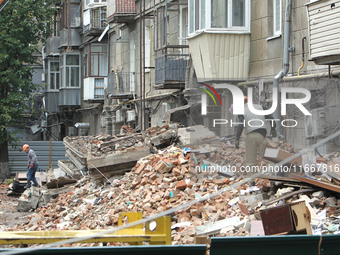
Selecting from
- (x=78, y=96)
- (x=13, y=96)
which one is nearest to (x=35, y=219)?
(x=13, y=96)

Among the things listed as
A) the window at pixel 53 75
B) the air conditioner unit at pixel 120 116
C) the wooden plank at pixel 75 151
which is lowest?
the wooden plank at pixel 75 151

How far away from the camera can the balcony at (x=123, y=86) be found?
25.0 meters

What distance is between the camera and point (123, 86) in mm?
25422

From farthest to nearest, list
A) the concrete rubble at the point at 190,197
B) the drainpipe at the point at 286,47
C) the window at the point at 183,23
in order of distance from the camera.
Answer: the window at the point at 183,23
the drainpipe at the point at 286,47
the concrete rubble at the point at 190,197

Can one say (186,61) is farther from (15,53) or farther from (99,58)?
(99,58)

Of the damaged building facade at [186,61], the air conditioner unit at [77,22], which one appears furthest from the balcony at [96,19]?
the air conditioner unit at [77,22]

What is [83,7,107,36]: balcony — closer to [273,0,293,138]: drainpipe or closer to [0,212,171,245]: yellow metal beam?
[273,0,293,138]: drainpipe

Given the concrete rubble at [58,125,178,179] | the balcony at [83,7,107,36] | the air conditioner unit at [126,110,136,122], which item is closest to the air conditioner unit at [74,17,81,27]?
the balcony at [83,7,107,36]

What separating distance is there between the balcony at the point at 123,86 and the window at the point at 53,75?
37.9ft

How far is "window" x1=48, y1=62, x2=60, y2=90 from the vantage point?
1438 inches

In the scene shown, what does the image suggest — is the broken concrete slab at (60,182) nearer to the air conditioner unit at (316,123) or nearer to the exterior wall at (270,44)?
the exterior wall at (270,44)

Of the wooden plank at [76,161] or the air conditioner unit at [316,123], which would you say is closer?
the air conditioner unit at [316,123]

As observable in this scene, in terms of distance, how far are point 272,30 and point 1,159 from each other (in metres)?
16.6

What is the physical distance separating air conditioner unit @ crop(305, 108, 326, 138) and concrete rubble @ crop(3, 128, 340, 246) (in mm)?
674
